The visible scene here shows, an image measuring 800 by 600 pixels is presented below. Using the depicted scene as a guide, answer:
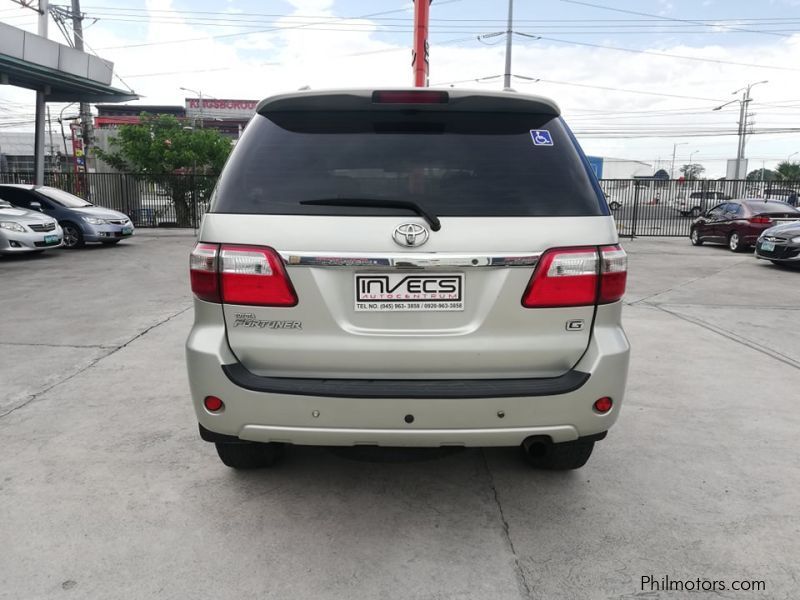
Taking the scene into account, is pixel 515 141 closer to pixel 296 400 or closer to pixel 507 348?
pixel 507 348

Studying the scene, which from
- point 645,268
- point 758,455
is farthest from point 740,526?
point 645,268

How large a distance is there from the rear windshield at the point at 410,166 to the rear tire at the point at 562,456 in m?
1.26

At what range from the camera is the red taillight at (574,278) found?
Answer: 7.95 feet

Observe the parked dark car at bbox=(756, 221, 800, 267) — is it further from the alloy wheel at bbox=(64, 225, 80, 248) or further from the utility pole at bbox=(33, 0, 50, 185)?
the utility pole at bbox=(33, 0, 50, 185)

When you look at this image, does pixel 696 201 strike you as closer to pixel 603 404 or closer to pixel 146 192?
pixel 146 192

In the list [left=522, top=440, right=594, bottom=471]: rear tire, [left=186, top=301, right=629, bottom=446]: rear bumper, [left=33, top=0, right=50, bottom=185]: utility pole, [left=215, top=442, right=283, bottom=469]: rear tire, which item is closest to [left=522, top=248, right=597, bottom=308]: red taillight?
[left=186, top=301, right=629, bottom=446]: rear bumper

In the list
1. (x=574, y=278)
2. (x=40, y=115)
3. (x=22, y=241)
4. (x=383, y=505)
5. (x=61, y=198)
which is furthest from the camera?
(x=40, y=115)

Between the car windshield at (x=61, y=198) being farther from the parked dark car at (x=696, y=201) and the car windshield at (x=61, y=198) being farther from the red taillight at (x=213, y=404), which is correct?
the parked dark car at (x=696, y=201)

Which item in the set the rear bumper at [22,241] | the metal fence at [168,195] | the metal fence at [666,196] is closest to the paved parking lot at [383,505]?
the rear bumper at [22,241]

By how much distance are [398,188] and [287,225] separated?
46cm

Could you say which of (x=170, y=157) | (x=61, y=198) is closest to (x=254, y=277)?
(x=61, y=198)

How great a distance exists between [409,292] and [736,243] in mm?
16906

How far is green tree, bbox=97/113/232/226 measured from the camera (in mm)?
22344

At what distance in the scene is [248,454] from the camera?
3156mm
